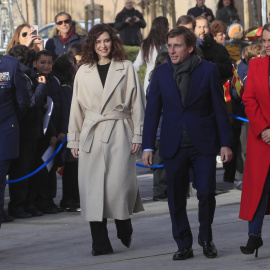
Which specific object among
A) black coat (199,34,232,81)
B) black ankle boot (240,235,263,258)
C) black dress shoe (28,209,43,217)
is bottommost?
black dress shoe (28,209,43,217)

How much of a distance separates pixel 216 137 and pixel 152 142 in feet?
1.75

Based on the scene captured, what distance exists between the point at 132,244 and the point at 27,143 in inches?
106

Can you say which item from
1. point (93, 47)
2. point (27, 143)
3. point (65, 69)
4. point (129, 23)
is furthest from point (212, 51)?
point (129, 23)

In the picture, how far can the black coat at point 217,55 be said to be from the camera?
12.8m

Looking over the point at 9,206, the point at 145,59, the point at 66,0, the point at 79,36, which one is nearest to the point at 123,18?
the point at 79,36

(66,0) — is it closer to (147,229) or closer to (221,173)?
(221,173)

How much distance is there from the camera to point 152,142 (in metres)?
8.35

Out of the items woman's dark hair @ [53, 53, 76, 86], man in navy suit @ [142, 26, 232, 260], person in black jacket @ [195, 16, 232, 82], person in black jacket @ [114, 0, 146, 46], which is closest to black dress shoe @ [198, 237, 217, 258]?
man in navy suit @ [142, 26, 232, 260]

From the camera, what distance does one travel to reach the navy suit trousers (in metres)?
8.20

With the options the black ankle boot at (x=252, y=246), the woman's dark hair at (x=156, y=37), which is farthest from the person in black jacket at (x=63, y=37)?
the black ankle boot at (x=252, y=246)

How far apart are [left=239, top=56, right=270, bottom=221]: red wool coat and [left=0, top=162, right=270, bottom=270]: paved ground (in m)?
0.49

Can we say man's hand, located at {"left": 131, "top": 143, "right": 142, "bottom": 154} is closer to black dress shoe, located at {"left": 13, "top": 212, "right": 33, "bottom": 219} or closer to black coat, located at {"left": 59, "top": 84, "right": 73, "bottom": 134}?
black dress shoe, located at {"left": 13, "top": 212, "right": 33, "bottom": 219}

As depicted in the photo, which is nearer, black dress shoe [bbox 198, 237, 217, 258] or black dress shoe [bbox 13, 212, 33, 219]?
black dress shoe [bbox 198, 237, 217, 258]

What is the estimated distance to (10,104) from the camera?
9.78 metres
